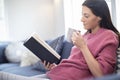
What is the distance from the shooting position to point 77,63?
1.47 m

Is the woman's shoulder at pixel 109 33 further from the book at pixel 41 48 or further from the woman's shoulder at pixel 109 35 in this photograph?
the book at pixel 41 48

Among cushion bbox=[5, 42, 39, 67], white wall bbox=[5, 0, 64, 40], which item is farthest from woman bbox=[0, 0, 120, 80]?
white wall bbox=[5, 0, 64, 40]

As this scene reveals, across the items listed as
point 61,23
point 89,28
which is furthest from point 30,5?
point 89,28

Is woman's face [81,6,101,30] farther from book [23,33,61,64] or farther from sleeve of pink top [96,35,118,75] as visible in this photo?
book [23,33,61,64]

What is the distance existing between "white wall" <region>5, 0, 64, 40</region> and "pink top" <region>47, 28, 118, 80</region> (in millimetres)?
2245

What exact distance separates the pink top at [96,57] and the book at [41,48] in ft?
0.32

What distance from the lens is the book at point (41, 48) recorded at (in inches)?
59.2

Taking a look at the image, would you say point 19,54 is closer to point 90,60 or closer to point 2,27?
point 2,27

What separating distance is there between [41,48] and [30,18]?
2.36m

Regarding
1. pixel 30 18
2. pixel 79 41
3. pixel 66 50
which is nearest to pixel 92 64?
pixel 79 41

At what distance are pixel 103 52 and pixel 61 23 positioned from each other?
218 cm

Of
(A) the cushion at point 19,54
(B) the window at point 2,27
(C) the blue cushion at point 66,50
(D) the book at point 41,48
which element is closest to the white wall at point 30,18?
(B) the window at point 2,27

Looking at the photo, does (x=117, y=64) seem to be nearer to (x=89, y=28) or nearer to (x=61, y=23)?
(x=89, y=28)

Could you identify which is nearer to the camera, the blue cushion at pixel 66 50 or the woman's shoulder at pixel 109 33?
the woman's shoulder at pixel 109 33
